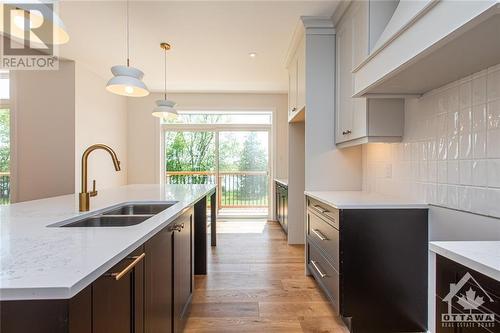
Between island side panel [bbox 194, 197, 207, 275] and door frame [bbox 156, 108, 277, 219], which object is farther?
door frame [bbox 156, 108, 277, 219]

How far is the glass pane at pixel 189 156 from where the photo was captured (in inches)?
215

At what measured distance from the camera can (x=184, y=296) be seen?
1.74 meters

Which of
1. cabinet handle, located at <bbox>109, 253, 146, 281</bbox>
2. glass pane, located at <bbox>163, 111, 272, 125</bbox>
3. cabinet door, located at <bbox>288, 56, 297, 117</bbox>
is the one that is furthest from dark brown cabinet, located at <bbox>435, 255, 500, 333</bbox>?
glass pane, located at <bbox>163, 111, 272, 125</bbox>

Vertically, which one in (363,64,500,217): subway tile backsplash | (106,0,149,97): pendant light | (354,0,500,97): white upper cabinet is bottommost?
(363,64,500,217): subway tile backsplash

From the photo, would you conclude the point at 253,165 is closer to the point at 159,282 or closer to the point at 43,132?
the point at 43,132

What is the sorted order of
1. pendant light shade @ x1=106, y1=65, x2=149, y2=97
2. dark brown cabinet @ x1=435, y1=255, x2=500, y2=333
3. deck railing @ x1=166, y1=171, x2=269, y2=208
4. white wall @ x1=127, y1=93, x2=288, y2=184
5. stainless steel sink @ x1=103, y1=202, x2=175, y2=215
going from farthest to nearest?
1. deck railing @ x1=166, y1=171, x2=269, y2=208
2. white wall @ x1=127, y1=93, x2=288, y2=184
3. pendant light shade @ x1=106, y1=65, x2=149, y2=97
4. stainless steel sink @ x1=103, y1=202, x2=175, y2=215
5. dark brown cabinet @ x1=435, y1=255, x2=500, y2=333

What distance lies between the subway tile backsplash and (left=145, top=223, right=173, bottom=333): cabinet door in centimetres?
165

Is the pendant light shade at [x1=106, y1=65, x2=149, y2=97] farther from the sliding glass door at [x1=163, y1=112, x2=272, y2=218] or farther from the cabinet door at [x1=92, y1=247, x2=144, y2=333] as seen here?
the sliding glass door at [x1=163, y1=112, x2=272, y2=218]

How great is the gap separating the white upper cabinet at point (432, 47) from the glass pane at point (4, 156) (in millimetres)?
4723

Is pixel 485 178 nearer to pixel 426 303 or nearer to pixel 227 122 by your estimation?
pixel 426 303

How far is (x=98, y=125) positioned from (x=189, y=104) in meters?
1.70

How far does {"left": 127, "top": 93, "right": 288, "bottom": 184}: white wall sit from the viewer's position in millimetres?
5250

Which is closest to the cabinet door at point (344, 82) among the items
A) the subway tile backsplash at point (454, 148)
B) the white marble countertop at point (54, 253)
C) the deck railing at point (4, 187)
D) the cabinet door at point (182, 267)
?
the subway tile backsplash at point (454, 148)

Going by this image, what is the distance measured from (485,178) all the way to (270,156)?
4120 mm
